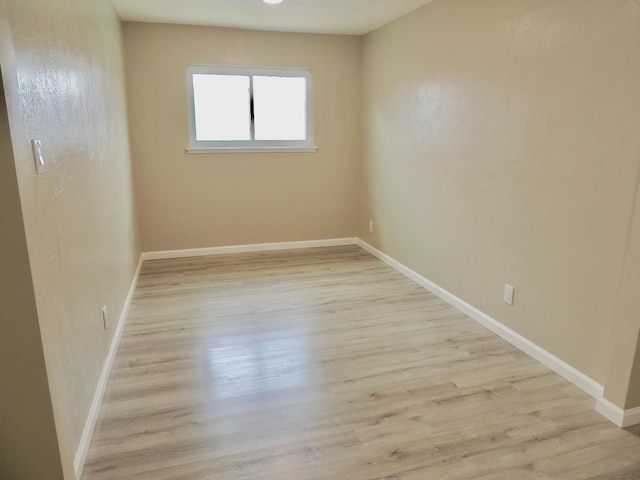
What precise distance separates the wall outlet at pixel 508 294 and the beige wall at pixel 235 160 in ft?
8.67

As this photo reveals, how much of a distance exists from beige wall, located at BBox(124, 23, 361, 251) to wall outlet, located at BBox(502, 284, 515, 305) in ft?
8.67

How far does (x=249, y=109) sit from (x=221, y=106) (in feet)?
0.98

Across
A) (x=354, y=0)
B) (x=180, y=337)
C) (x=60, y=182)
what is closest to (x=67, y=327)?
(x=60, y=182)

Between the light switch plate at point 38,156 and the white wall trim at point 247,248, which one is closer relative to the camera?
the light switch plate at point 38,156

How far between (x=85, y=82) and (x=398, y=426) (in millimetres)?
2410

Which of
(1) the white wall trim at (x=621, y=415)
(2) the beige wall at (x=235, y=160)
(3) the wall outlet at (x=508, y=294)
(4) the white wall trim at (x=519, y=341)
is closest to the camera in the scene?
(1) the white wall trim at (x=621, y=415)

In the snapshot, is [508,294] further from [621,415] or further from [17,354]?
[17,354]

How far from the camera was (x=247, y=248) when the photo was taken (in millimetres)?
5047

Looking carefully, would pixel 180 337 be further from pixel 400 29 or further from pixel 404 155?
pixel 400 29

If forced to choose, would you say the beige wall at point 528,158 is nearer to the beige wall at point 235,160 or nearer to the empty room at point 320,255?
the empty room at point 320,255

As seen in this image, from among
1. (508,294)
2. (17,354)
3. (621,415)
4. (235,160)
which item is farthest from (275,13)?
A: (621,415)

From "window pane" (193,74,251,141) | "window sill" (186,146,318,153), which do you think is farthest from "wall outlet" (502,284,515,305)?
"window pane" (193,74,251,141)

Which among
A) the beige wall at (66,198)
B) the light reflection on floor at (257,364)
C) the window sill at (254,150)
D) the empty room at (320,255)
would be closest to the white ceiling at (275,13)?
the empty room at (320,255)

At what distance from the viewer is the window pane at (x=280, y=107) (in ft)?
15.7
